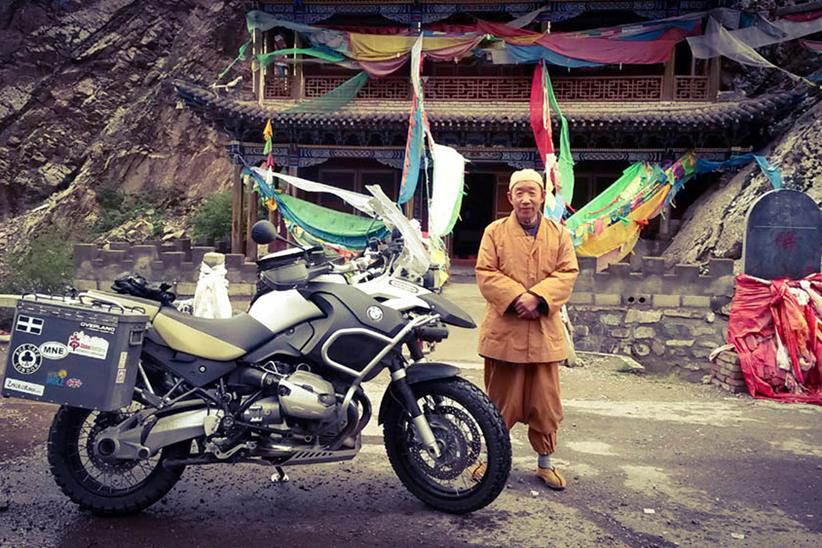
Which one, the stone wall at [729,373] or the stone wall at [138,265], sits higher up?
the stone wall at [138,265]

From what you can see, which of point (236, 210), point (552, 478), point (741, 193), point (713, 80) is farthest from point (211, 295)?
point (713, 80)

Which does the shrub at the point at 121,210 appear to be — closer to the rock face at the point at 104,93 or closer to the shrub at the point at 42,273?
the rock face at the point at 104,93

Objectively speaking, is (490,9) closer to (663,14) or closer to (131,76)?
(663,14)

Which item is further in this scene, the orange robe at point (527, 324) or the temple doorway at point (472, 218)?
the temple doorway at point (472, 218)

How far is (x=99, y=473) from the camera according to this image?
3.17m

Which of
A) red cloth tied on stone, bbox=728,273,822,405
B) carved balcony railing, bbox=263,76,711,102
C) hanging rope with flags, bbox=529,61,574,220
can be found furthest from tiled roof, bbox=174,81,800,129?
red cloth tied on stone, bbox=728,273,822,405

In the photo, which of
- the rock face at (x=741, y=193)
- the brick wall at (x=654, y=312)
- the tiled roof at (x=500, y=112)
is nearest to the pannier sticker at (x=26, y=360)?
the brick wall at (x=654, y=312)

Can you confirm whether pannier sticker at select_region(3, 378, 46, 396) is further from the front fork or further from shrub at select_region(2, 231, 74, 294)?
shrub at select_region(2, 231, 74, 294)

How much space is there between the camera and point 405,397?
3.20 m

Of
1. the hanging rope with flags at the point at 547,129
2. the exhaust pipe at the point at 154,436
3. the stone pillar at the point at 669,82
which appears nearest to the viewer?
the exhaust pipe at the point at 154,436

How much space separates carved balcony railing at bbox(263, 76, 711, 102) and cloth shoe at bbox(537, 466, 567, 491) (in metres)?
12.5

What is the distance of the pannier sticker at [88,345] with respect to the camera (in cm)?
286

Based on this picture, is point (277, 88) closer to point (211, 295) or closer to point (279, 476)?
point (211, 295)

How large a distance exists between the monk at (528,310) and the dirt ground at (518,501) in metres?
0.41
